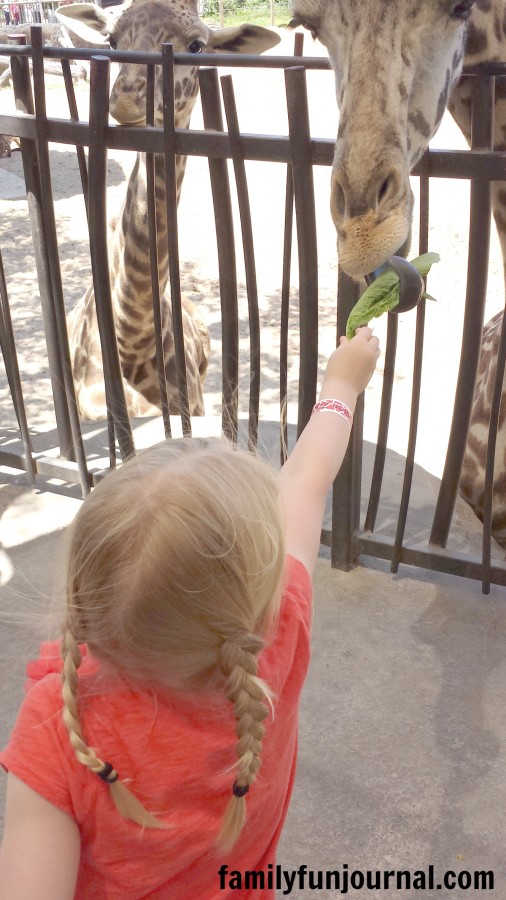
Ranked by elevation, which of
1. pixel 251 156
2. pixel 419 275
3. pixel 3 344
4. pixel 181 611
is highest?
pixel 251 156

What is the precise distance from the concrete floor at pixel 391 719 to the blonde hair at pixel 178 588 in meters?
0.27

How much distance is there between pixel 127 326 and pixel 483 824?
291 centimetres

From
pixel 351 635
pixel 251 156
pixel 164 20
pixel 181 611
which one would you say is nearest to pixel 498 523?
pixel 351 635

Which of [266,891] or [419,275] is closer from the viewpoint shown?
[266,891]

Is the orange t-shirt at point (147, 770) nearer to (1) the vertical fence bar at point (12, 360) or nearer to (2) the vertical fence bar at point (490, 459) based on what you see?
(2) the vertical fence bar at point (490, 459)

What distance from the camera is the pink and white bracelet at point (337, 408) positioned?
1.89 meters

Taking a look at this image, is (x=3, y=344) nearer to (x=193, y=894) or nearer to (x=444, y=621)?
(x=444, y=621)

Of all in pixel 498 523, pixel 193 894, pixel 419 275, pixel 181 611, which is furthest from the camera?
pixel 498 523

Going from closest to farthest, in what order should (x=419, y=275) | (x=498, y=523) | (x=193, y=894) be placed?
(x=193, y=894), (x=419, y=275), (x=498, y=523)

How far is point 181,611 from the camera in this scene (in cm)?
135

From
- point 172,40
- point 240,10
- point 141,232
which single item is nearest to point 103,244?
point 141,232

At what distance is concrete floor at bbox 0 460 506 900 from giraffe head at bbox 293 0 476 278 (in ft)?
3.85

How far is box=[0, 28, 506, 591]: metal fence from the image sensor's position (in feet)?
9.03

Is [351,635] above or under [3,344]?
under
